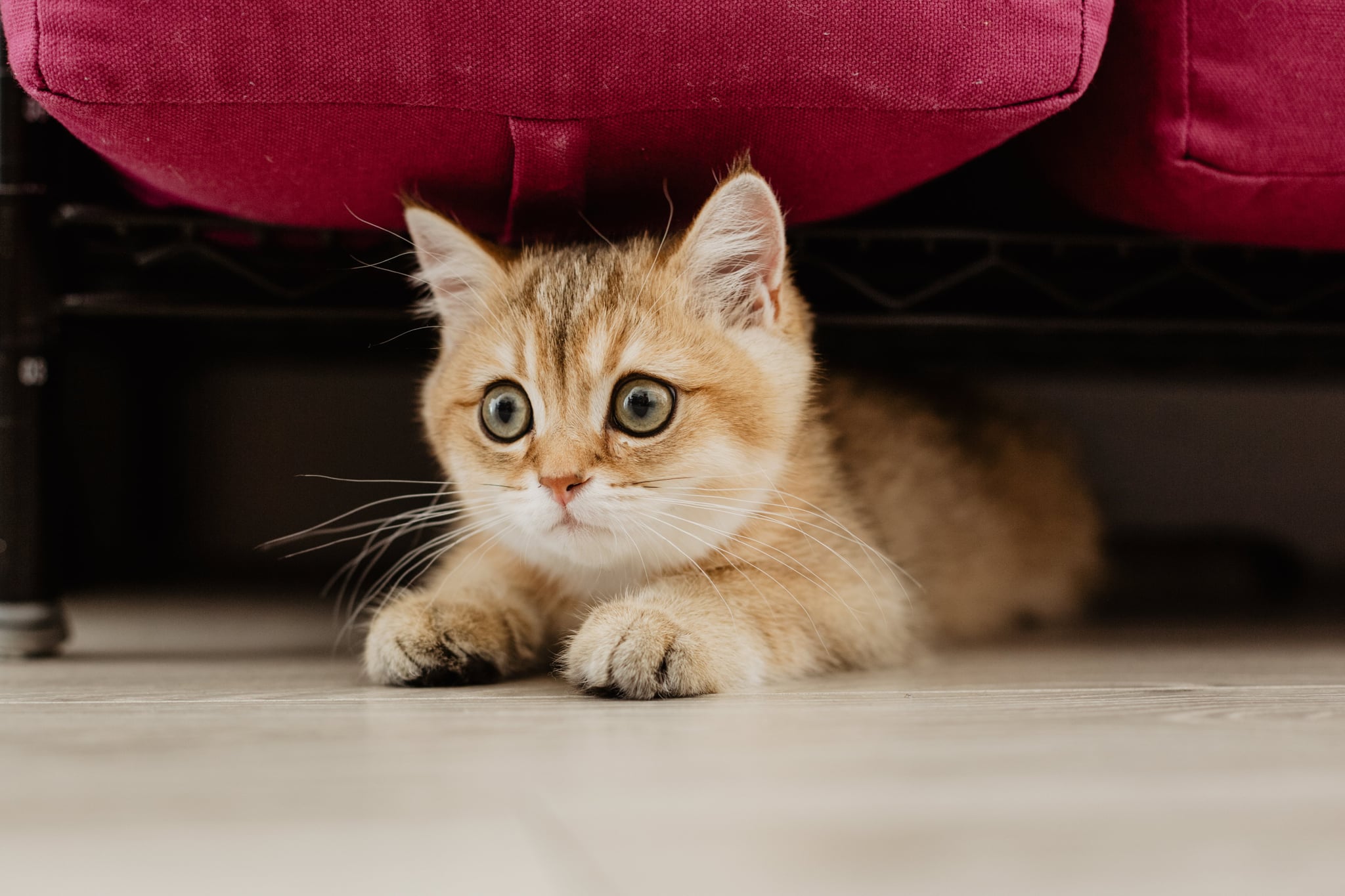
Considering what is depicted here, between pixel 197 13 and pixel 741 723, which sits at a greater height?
pixel 197 13

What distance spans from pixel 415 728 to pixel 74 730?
12.0 inches

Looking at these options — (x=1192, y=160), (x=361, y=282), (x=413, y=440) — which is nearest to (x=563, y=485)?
(x=361, y=282)

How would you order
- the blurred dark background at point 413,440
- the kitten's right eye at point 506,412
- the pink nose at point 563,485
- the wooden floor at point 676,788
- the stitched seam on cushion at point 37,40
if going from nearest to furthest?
the wooden floor at point 676,788 < the stitched seam on cushion at point 37,40 < the pink nose at point 563,485 < the kitten's right eye at point 506,412 < the blurred dark background at point 413,440

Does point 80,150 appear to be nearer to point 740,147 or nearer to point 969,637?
point 740,147

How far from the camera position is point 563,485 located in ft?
3.60

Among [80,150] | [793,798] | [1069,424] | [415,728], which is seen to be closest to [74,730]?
[415,728]

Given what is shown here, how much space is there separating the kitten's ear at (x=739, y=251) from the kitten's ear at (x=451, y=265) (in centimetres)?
26

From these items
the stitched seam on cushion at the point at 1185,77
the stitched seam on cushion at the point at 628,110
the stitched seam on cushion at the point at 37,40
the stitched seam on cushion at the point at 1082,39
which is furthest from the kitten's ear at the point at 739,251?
the stitched seam on cushion at the point at 37,40

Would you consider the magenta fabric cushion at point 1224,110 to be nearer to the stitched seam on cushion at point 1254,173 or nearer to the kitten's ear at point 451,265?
the stitched seam on cushion at point 1254,173

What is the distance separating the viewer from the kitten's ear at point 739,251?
1.17 meters

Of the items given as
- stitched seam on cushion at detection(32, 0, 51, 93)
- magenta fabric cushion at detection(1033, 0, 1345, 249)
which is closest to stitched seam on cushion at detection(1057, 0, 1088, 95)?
Answer: magenta fabric cushion at detection(1033, 0, 1345, 249)

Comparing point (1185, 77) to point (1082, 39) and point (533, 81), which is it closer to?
point (1082, 39)

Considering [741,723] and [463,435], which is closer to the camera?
[741,723]

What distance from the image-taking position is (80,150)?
54.6 inches
